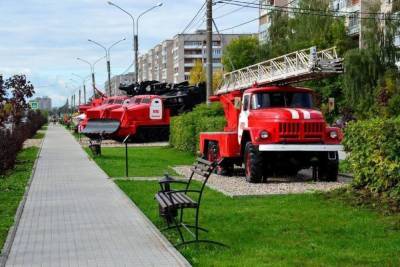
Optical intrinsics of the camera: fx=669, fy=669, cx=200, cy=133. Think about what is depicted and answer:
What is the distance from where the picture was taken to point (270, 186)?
14680mm

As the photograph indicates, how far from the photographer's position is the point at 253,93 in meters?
16.1

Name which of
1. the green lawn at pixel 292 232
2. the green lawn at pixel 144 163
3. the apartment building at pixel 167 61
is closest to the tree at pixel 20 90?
the green lawn at pixel 144 163

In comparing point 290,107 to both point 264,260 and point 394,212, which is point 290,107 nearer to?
point 394,212

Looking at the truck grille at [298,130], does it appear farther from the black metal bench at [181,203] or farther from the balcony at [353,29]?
the balcony at [353,29]

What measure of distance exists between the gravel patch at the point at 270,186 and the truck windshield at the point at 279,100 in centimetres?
182

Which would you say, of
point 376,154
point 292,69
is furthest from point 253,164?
point 292,69

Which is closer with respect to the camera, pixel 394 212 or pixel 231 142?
pixel 394 212

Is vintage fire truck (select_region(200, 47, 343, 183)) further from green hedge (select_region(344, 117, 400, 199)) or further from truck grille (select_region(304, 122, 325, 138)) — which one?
green hedge (select_region(344, 117, 400, 199))

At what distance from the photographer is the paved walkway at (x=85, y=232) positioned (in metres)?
7.47

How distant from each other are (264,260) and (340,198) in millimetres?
4751

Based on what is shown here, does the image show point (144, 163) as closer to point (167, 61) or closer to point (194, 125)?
point (194, 125)

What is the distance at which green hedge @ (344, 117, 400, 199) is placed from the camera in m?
10.3

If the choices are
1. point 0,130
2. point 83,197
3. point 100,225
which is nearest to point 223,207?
point 100,225

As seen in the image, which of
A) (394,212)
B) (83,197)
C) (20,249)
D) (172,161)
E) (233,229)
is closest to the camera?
(20,249)
